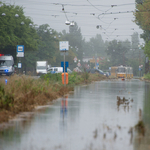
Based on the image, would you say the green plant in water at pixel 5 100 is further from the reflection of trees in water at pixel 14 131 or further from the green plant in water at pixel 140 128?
the green plant in water at pixel 140 128

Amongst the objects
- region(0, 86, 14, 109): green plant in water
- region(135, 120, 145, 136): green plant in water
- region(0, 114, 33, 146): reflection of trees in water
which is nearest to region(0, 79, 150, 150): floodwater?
region(0, 114, 33, 146): reflection of trees in water

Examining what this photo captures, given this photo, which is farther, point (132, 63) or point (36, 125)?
point (132, 63)

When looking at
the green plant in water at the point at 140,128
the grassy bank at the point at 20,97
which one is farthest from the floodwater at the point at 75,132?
the grassy bank at the point at 20,97

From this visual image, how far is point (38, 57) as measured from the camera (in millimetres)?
83250

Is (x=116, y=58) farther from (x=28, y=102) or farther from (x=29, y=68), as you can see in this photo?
(x=28, y=102)

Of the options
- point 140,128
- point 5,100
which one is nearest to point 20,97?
point 5,100

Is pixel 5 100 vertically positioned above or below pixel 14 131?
above

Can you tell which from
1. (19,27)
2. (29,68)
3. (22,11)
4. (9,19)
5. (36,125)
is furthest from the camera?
(29,68)

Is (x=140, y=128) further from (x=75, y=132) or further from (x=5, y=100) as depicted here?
(x=5, y=100)

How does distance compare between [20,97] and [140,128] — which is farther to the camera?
[20,97]

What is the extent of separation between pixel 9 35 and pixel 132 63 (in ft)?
221

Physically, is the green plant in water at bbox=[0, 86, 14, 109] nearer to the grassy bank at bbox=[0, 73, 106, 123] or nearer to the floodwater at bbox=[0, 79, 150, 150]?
the grassy bank at bbox=[0, 73, 106, 123]

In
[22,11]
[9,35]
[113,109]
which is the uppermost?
[22,11]

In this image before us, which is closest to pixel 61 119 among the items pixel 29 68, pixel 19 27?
pixel 19 27
